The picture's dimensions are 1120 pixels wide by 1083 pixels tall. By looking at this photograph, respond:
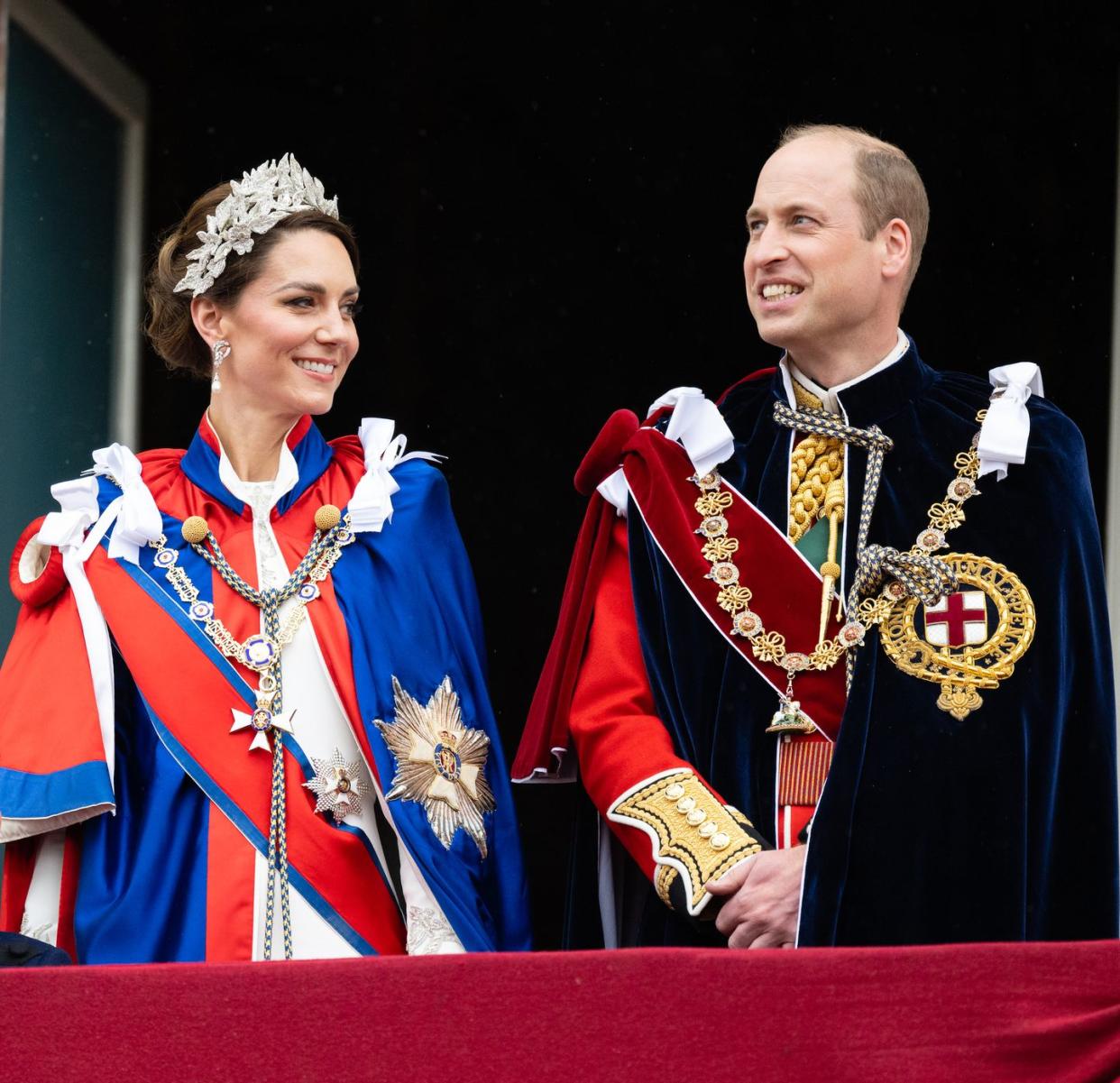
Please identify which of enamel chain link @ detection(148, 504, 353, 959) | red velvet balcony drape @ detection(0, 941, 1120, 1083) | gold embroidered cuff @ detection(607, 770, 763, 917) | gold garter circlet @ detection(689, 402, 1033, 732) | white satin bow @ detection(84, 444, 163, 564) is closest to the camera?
red velvet balcony drape @ detection(0, 941, 1120, 1083)

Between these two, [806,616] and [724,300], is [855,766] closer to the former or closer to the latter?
[806,616]

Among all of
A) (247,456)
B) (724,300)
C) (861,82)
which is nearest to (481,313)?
(724,300)

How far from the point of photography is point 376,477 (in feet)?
12.4

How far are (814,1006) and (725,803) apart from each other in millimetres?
792

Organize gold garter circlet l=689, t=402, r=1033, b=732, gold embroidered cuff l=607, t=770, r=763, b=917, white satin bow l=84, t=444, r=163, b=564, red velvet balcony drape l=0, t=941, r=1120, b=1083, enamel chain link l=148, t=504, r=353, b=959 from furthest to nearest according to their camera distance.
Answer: white satin bow l=84, t=444, r=163, b=564 < enamel chain link l=148, t=504, r=353, b=959 < gold garter circlet l=689, t=402, r=1033, b=732 < gold embroidered cuff l=607, t=770, r=763, b=917 < red velvet balcony drape l=0, t=941, r=1120, b=1083

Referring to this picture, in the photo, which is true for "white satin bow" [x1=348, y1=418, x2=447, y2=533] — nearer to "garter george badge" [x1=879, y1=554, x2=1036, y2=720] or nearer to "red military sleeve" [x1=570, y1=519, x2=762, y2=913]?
"red military sleeve" [x1=570, y1=519, x2=762, y2=913]

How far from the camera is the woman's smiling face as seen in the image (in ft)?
12.4

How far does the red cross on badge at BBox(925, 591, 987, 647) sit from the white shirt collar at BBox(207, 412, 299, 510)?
1.08 meters

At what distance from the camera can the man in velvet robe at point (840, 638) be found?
3223 mm

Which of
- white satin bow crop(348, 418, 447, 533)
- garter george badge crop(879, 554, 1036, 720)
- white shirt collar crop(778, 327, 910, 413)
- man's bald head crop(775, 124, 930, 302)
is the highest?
man's bald head crop(775, 124, 930, 302)

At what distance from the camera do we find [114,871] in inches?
139

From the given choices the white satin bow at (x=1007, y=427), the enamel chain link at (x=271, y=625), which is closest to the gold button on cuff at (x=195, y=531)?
the enamel chain link at (x=271, y=625)

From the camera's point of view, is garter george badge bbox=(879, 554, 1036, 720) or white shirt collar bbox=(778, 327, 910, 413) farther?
white shirt collar bbox=(778, 327, 910, 413)

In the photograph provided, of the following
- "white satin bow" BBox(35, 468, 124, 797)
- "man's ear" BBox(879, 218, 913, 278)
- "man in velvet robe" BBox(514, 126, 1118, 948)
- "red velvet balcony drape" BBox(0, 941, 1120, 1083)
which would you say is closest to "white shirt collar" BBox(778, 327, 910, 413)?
"man in velvet robe" BBox(514, 126, 1118, 948)
